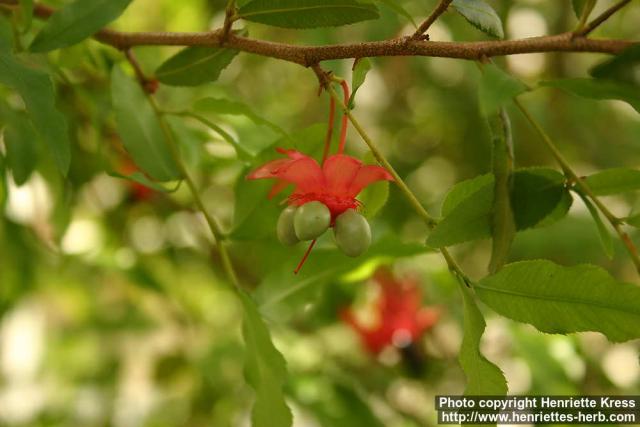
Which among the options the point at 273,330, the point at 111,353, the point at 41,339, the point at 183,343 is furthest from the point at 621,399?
the point at 41,339

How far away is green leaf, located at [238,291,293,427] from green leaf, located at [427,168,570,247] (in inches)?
7.1

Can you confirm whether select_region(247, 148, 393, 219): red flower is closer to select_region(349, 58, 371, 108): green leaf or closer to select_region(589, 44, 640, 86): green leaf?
select_region(349, 58, 371, 108): green leaf

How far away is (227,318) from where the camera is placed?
163 cm

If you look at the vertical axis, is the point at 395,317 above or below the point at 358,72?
below

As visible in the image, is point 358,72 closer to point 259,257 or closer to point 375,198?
point 375,198

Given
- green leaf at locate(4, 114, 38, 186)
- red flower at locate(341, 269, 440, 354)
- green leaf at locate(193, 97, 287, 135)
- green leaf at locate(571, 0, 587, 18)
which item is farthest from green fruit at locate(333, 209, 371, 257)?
red flower at locate(341, 269, 440, 354)

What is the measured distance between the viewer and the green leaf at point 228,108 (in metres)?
0.64

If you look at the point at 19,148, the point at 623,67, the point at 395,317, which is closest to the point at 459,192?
the point at 623,67

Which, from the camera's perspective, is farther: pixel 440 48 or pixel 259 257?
pixel 259 257

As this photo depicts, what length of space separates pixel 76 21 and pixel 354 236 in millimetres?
292

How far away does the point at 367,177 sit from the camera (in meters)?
0.59

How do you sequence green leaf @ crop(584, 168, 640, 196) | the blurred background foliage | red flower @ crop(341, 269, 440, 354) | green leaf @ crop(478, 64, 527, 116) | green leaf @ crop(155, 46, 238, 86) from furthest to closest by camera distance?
red flower @ crop(341, 269, 440, 354), the blurred background foliage, green leaf @ crop(155, 46, 238, 86), green leaf @ crop(584, 168, 640, 196), green leaf @ crop(478, 64, 527, 116)

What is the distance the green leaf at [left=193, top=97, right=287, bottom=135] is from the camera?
2.11 ft

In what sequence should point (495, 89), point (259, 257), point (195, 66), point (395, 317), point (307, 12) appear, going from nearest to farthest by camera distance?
point (495, 89) < point (307, 12) < point (195, 66) < point (259, 257) < point (395, 317)
